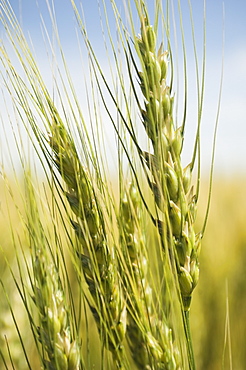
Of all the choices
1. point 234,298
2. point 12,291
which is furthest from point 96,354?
point 234,298

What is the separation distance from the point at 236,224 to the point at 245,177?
1012 millimetres

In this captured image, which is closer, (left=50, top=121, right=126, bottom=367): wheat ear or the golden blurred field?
(left=50, top=121, right=126, bottom=367): wheat ear

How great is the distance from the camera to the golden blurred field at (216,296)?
1.12 m

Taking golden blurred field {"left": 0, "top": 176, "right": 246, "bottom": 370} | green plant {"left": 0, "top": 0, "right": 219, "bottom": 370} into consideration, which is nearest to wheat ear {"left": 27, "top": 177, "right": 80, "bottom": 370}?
green plant {"left": 0, "top": 0, "right": 219, "bottom": 370}

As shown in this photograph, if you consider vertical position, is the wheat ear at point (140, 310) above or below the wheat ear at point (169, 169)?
below

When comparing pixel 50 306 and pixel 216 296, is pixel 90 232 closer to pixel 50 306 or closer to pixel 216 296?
pixel 50 306

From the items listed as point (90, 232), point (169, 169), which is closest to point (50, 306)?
point (90, 232)

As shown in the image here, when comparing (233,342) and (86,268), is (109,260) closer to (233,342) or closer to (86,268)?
(86,268)

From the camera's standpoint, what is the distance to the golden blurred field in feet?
3.67

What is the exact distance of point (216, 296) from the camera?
136cm

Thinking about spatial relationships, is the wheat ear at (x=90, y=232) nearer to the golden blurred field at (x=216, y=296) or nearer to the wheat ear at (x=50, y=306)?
the wheat ear at (x=50, y=306)

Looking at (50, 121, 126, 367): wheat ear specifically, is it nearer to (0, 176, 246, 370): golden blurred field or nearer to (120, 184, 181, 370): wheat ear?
(120, 184, 181, 370): wheat ear

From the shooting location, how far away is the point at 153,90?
59 cm

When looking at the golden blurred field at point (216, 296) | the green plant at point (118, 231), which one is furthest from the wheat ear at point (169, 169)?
the golden blurred field at point (216, 296)
